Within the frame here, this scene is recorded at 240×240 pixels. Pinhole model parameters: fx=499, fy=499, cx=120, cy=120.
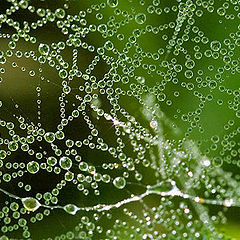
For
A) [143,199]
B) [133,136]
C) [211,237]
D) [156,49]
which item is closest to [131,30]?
[156,49]

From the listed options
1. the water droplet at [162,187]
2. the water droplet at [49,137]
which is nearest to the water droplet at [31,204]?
the water droplet at [49,137]

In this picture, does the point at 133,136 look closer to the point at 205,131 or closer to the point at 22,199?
the point at 205,131

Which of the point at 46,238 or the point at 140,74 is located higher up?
the point at 140,74

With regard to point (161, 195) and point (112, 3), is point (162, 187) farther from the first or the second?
point (112, 3)

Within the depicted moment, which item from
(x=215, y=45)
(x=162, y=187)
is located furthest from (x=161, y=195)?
(x=215, y=45)

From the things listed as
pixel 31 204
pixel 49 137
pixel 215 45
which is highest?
pixel 215 45

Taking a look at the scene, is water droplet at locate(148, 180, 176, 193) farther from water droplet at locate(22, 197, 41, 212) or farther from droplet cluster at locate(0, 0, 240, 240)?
water droplet at locate(22, 197, 41, 212)

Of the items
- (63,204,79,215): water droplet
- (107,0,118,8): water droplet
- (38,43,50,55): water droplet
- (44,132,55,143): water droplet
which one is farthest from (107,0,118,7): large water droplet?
(63,204,79,215): water droplet

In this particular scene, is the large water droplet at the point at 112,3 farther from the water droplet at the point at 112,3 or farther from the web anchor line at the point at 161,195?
the web anchor line at the point at 161,195

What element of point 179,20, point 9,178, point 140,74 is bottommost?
point 9,178
